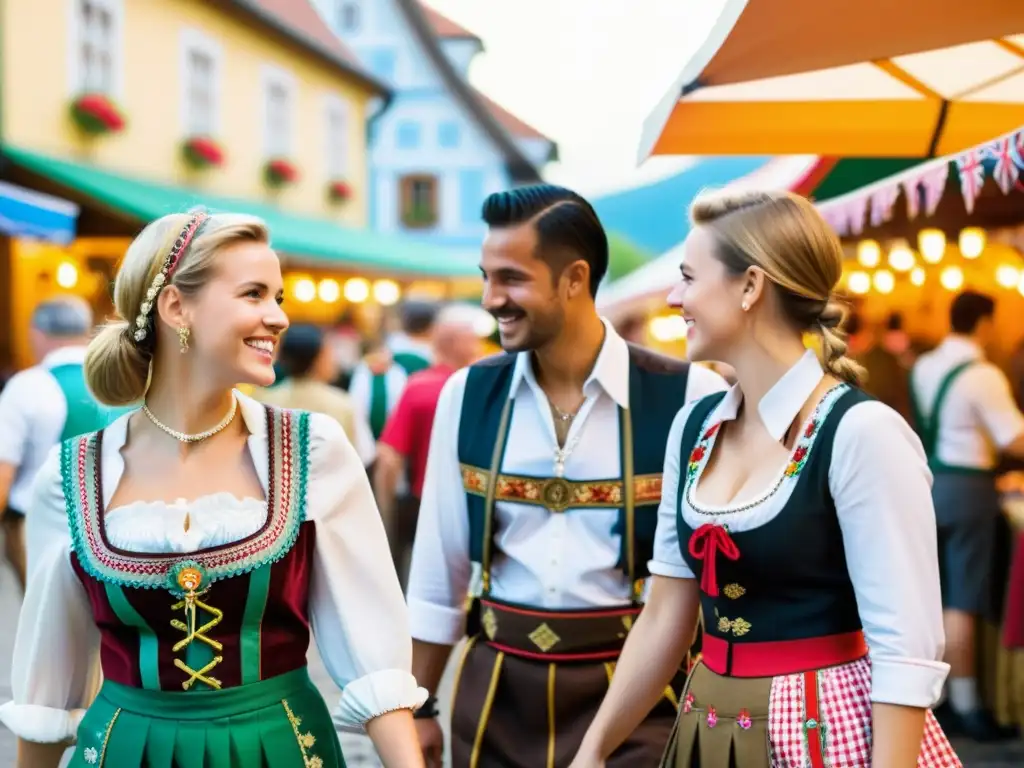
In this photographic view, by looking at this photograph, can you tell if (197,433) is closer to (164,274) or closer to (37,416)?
(164,274)

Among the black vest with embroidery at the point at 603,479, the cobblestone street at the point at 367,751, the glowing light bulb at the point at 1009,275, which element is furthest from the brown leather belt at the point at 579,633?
the glowing light bulb at the point at 1009,275

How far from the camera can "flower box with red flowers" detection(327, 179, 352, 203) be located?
2303 cm

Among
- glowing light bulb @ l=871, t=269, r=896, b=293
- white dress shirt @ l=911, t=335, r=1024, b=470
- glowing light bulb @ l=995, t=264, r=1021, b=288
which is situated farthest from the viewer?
glowing light bulb @ l=871, t=269, r=896, b=293

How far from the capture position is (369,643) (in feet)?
7.73

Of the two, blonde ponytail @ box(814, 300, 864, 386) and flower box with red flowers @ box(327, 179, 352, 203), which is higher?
flower box with red flowers @ box(327, 179, 352, 203)

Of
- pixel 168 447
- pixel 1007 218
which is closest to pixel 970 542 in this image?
pixel 1007 218

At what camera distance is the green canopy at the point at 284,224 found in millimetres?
13125

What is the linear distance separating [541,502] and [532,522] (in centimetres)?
5

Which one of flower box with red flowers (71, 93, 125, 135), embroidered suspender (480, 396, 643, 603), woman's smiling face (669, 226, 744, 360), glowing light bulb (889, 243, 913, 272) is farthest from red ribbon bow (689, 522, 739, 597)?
flower box with red flowers (71, 93, 125, 135)

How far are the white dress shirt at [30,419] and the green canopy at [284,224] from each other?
3.79 metres

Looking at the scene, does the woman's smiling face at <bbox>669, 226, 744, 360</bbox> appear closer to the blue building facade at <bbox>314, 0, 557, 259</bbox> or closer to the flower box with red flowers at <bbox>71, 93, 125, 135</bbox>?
the flower box with red flowers at <bbox>71, 93, 125, 135</bbox>

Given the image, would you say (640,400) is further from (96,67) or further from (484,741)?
Answer: (96,67)

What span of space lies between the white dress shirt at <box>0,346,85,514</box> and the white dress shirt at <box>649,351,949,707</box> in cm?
420

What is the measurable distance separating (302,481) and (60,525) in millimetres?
428
